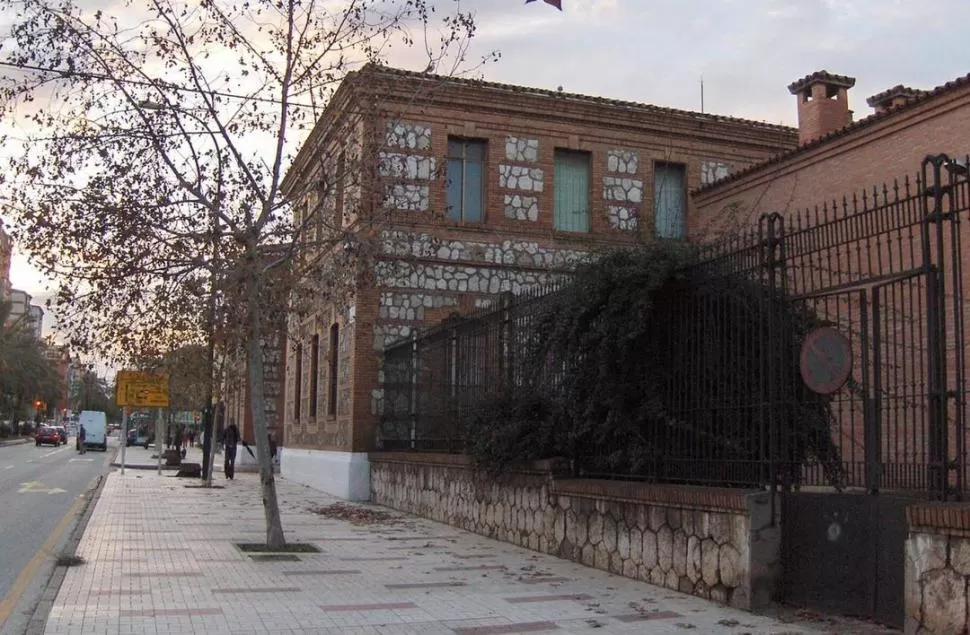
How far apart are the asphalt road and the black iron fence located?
6113 mm

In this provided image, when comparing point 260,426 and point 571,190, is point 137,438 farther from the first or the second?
point 260,426

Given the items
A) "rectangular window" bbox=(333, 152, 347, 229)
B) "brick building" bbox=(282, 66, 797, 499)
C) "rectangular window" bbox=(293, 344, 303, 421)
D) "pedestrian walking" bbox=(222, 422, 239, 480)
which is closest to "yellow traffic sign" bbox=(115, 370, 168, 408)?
"pedestrian walking" bbox=(222, 422, 239, 480)

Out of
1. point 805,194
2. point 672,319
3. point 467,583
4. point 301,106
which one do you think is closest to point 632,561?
point 467,583

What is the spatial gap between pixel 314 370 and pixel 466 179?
766 centimetres

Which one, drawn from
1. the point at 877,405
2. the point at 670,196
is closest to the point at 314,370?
the point at 670,196

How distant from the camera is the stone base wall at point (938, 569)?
20.2 feet

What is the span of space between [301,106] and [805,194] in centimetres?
1113

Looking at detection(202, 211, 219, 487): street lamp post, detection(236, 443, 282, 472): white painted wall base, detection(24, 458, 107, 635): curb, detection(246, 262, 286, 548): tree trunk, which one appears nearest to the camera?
detection(24, 458, 107, 635): curb

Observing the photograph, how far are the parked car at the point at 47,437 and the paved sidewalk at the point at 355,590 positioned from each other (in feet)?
180

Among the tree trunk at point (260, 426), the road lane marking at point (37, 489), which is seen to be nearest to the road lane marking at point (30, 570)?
the tree trunk at point (260, 426)

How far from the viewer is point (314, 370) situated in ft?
83.5

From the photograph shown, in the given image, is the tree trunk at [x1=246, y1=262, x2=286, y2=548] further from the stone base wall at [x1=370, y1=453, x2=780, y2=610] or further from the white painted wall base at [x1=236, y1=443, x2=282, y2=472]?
the white painted wall base at [x1=236, y1=443, x2=282, y2=472]

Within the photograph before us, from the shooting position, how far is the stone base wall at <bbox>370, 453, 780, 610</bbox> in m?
8.02

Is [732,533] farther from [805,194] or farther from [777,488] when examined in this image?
[805,194]
